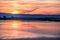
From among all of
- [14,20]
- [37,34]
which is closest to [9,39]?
[37,34]

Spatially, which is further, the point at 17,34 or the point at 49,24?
the point at 49,24

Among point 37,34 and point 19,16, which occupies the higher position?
point 19,16

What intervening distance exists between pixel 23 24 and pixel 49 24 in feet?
3.25

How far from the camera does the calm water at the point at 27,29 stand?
6.11m

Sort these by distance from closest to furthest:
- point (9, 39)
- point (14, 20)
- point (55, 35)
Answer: point (9, 39) < point (55, 35) < point (14, 20)

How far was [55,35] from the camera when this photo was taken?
6113 mm

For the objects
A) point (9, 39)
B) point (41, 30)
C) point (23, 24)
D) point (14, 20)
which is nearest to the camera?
point (9, 39)

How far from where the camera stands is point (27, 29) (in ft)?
22.6

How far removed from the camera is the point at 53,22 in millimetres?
7879

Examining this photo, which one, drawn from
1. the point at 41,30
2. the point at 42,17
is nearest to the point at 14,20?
the point at 42,17

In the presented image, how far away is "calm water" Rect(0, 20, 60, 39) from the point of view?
6.11m

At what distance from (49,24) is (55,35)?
146cm

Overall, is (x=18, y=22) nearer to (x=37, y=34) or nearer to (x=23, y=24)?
(x=23, y=24)

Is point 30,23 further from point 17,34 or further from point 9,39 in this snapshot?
point 9,39
